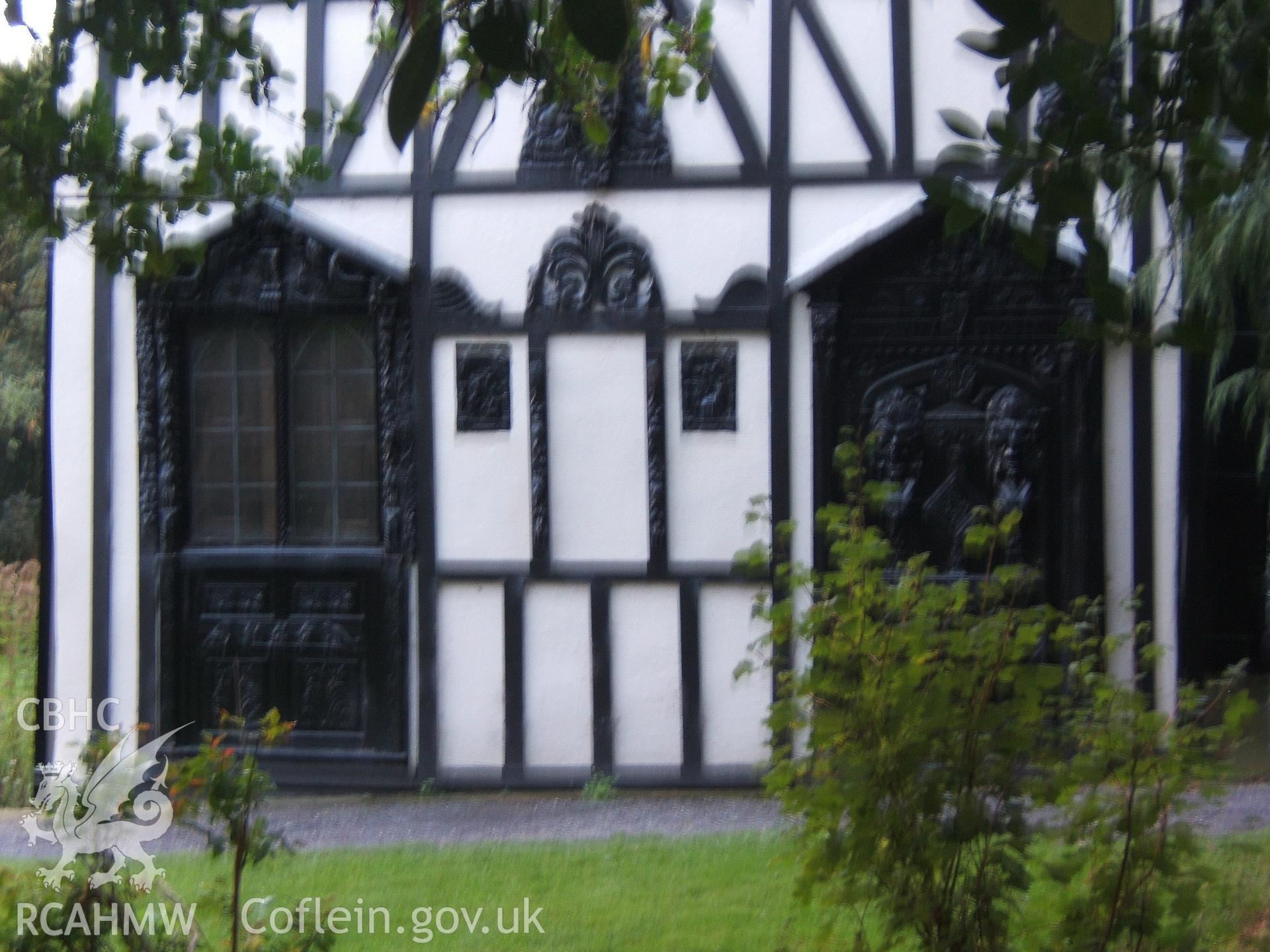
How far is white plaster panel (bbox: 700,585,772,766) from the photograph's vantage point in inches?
277

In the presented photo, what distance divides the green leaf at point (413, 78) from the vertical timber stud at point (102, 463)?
243 inches

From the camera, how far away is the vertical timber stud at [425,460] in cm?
723

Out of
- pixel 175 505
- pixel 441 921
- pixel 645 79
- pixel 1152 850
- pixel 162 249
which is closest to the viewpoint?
pixel 1152 850

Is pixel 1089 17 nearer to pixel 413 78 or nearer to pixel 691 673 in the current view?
pixel 413 78

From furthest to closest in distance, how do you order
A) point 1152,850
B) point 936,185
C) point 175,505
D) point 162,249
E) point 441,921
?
point 175,505, point 441,921, point 162,249, point 1152,850, point 936,185

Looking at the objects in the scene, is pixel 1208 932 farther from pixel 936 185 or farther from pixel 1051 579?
pixel 1051 579

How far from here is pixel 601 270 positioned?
280 inches

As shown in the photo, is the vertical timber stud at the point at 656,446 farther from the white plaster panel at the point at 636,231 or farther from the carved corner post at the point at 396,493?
the carved corner post at the point at 396,493

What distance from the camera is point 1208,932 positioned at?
9.71 feet

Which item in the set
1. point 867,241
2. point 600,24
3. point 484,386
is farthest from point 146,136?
point 867,241

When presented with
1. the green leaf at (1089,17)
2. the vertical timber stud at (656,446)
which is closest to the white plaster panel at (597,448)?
the vertical timber stud at (656,446)

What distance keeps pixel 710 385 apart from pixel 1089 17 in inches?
211

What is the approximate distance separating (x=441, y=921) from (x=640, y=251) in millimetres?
3588

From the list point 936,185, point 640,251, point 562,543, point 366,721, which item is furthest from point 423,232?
point 936,185
